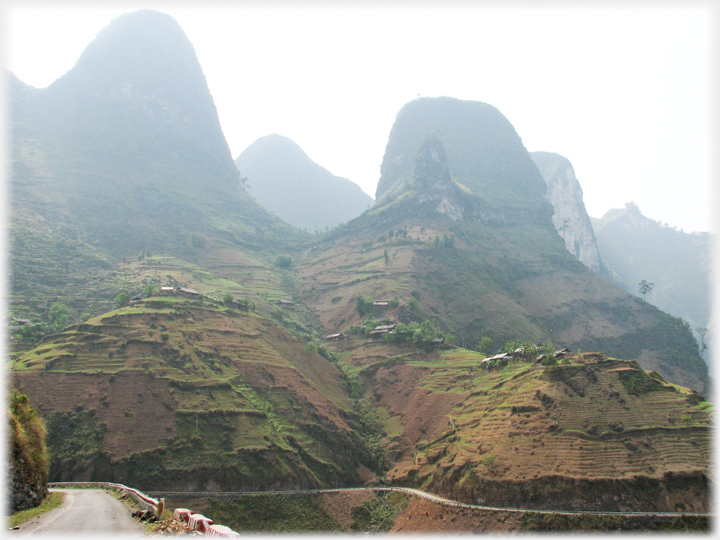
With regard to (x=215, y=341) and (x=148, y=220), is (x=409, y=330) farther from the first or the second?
(x=148, y=220)

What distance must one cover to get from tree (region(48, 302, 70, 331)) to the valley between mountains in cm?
44

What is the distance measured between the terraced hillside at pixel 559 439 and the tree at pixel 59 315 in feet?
180

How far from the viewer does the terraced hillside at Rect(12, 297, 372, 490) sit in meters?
48.6

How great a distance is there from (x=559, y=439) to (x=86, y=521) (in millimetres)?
41996

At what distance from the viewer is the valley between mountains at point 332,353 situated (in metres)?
47.7

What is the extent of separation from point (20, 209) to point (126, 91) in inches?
3820

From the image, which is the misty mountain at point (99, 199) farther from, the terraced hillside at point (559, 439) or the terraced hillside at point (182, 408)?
the terraced hillside at point (559, 439)

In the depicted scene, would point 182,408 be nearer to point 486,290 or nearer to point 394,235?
point 486,290

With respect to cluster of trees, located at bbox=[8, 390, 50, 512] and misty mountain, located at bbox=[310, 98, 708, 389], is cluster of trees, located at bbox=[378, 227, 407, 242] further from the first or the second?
cluster of trees, located at bbox=[8, 390, 50, 512]

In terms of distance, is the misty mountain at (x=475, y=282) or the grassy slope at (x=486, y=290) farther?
the misty mountain at (x=475, y=282)

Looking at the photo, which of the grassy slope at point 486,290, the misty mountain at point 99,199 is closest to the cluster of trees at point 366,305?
the grassy slope at point 486,290

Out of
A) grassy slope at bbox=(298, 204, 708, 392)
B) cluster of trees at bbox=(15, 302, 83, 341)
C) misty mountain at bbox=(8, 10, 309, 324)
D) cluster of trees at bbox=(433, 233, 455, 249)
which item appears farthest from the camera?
cluster of trees at bbox=(433, 233, 455, 249)

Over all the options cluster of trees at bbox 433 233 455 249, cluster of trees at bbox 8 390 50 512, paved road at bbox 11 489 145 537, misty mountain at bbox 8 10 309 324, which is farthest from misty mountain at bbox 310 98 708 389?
paved road at bbox 11 489 145 537

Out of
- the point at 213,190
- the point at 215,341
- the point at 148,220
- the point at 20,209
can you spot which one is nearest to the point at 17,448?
the point at 215,341
